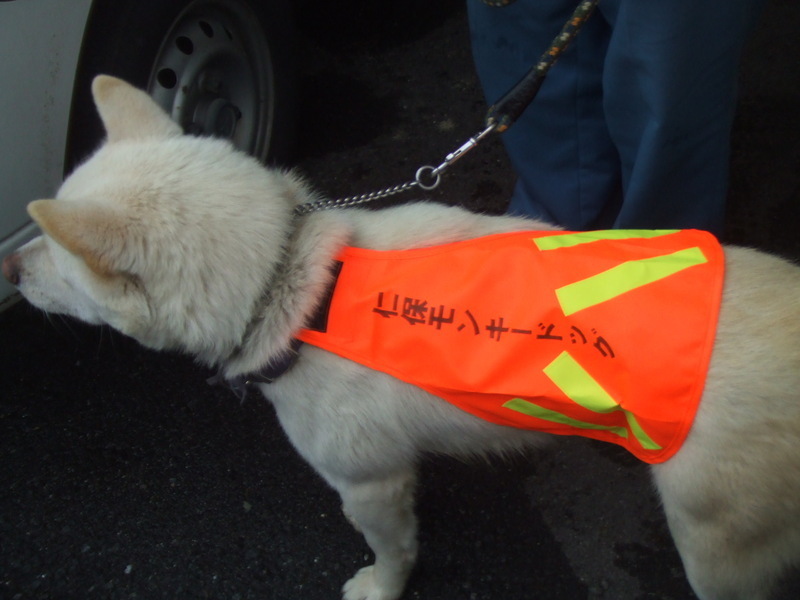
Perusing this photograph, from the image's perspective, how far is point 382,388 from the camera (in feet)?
5.69

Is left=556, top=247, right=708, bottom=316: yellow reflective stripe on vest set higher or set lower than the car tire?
lower

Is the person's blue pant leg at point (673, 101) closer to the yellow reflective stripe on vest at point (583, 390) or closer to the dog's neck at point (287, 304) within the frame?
the yellow reflective stripe on vest at point (583, 390)

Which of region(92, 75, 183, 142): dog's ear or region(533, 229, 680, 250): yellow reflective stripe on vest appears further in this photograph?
region(92, 75, 183, 142): dog's ear

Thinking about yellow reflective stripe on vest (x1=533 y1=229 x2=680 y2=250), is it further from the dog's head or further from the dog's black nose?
the dog's black nose

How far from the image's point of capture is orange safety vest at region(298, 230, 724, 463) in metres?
1.48

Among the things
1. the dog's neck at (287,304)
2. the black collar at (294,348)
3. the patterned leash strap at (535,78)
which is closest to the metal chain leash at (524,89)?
the patterned leash strap at (535,78)

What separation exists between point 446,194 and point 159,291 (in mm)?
2090

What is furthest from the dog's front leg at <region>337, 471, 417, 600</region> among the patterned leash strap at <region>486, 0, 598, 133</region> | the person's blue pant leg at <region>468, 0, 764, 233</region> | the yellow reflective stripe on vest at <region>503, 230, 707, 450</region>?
the person's blue pant leg at <region>468, 0, 764, 233</region>

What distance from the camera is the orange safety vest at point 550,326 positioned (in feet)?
4.86

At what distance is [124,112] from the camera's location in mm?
1856

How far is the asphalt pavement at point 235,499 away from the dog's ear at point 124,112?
4.12 feet

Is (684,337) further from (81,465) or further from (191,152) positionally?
(81,465)

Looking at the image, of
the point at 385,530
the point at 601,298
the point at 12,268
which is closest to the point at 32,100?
the point at 12,268

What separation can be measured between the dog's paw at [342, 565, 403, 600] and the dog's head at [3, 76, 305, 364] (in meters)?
1.08
